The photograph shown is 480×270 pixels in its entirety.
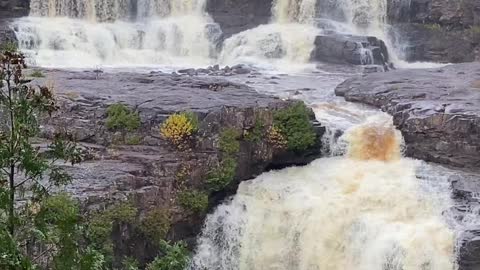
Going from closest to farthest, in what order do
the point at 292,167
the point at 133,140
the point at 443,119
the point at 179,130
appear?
1. the point at 179,130
2. the point at 133,140
3. the point at 443,119
4. the point at 292,167

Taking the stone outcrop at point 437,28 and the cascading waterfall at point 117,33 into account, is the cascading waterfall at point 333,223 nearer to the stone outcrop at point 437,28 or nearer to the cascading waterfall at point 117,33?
the cascading waterfall at point 117,33

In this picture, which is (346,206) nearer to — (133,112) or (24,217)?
(133,112)

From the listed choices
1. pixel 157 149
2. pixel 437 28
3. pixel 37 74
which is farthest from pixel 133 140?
pixel 437 28

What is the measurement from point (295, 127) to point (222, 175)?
7.86 ft

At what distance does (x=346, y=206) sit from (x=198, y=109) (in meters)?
4.01

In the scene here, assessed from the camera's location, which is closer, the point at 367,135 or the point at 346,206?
the point at 346,206

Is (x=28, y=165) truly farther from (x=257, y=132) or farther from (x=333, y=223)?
(x=257, y=132)

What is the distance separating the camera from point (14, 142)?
18.3 feet

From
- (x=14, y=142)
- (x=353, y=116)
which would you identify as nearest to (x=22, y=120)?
(x=14, y=142)

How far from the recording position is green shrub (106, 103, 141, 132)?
15656 millimetres

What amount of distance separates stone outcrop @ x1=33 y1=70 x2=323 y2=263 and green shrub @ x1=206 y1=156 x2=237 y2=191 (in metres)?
0.10

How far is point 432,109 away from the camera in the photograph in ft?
55.9

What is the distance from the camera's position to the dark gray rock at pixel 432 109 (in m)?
16.1

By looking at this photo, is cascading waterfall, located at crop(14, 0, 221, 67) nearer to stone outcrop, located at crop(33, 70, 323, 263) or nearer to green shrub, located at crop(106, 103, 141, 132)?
stone outcrop, located at crop(33, 70, 323, 263)
